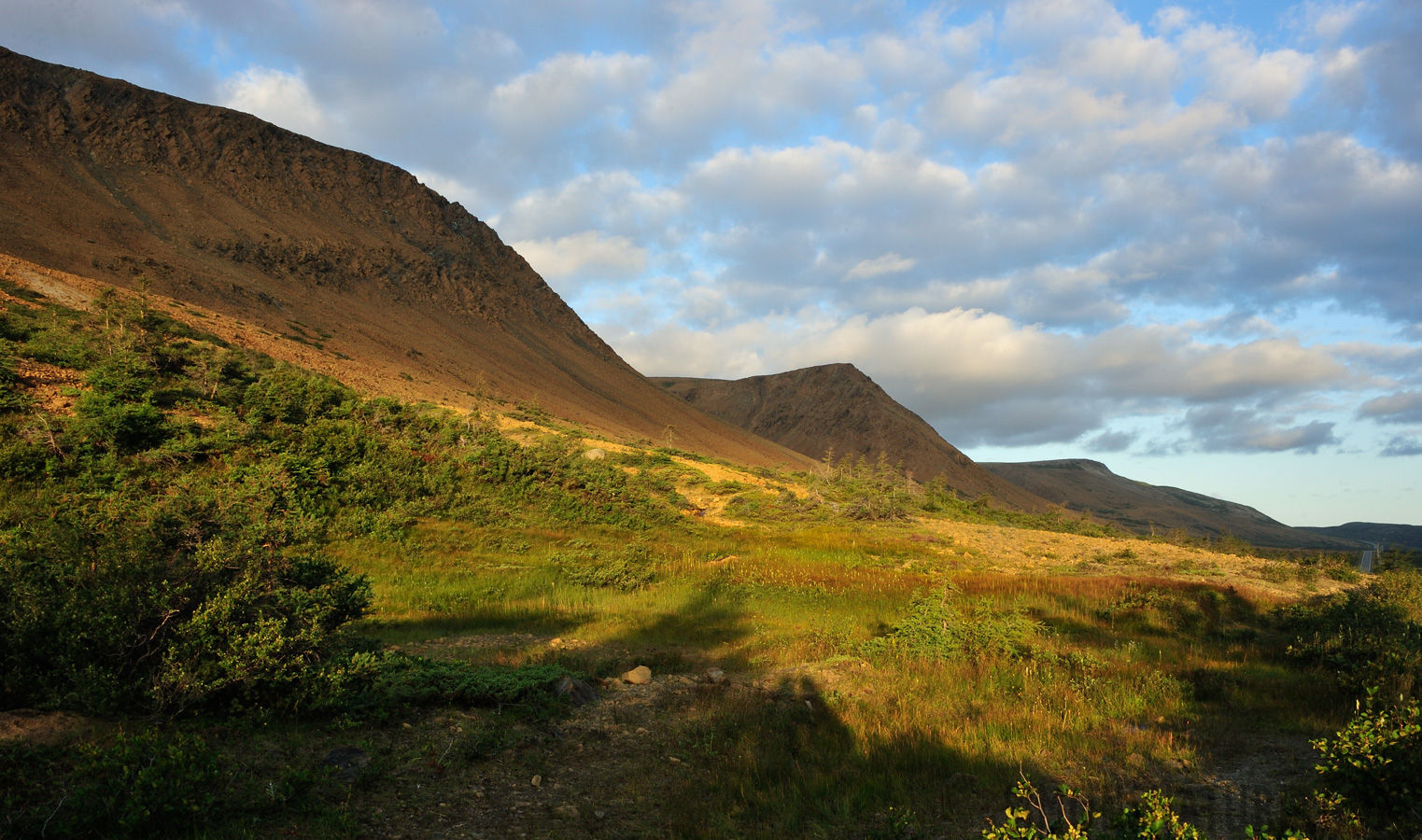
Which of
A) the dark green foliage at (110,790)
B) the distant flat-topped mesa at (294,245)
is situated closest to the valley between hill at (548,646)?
the dark green foliage at (110,790)

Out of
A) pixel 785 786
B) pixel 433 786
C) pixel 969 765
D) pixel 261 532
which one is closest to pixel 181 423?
pixel 261 532

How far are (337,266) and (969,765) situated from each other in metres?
78.7

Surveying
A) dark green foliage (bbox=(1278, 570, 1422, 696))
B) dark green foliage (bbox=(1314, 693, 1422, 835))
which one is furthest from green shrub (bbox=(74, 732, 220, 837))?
dark green foliage (bbox=(1278, 570, 1422, 696))

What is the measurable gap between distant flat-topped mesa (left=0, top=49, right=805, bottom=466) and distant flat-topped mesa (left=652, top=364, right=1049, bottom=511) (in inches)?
1403

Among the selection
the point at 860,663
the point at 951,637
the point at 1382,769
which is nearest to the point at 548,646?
the point at 860,663

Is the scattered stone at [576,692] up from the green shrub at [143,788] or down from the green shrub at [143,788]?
down

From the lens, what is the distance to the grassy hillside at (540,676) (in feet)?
15.8

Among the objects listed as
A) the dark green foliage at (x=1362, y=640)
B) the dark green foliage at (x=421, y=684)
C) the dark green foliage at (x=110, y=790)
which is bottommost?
the dark green foliage at (x=421, y=684)

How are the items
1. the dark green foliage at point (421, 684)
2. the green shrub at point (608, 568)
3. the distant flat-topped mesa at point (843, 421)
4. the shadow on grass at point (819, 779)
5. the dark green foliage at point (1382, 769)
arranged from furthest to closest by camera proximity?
the distant flat-topped mesa at point (843, 421) < the green shrub at point (608, 568) < the dark green foliage at point (421, 684) < the shadow on grass at point (819, 779) < the dark green foliage at point (1382, 769)

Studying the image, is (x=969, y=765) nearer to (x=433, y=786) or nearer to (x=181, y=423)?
(x=433, y=786)

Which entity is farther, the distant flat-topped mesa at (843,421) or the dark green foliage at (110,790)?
the distant flat-topped mesa at (843,421)

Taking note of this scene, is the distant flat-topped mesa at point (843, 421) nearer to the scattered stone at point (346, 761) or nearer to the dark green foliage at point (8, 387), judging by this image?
the dark green foliage at point (8, 387)

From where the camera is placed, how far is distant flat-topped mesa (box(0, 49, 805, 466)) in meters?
49.4

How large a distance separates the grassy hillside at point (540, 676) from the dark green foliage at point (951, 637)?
0.15ft
